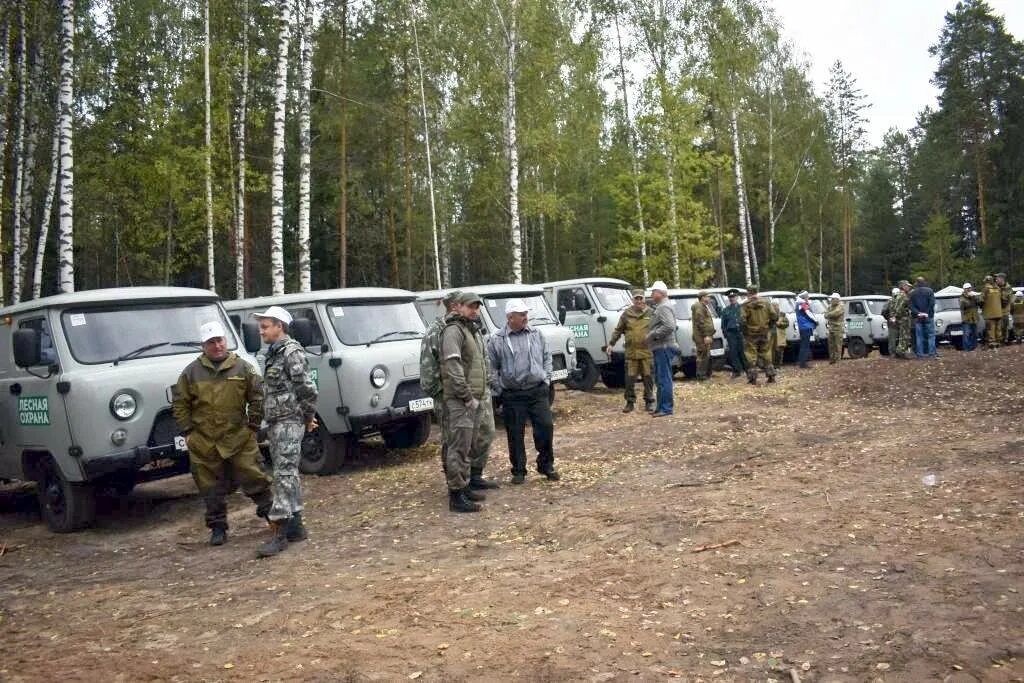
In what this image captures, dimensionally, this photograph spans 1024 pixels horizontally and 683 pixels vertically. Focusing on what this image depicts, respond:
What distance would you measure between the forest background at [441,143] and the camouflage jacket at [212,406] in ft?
27.1

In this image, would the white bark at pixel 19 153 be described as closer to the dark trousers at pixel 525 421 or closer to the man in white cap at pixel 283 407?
the man in white cap at pixel 283 407

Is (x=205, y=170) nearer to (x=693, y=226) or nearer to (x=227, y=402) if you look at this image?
(x=693, y=226)

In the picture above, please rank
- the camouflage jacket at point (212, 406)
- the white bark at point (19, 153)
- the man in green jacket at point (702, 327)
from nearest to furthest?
1. the camouflage jacket at point (212, 406)
2. the man in green jacket at point (702, 327)
3. the white bark at point (19, 153)

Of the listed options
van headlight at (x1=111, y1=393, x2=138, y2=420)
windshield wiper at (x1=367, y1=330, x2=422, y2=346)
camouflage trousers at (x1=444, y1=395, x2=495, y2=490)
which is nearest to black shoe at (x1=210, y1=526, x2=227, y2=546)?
van headlight at (x1=111, y1=393, x2=138, y2=420)

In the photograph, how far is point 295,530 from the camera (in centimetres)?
688

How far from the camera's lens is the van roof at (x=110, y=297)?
7848 mm

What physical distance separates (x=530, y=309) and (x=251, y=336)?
5.67 meters

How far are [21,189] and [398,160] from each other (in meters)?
13.3

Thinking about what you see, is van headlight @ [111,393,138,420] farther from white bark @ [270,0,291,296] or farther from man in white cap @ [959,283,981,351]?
man in white cap @ [959,283,981,351]

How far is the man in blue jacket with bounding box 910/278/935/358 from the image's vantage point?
59.8 feet

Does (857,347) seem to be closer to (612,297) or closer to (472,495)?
(612,297)

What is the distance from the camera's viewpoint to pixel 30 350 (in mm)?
7309

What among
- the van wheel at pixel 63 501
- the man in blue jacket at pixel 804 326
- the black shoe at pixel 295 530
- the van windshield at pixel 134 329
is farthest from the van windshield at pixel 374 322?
the man in blue jacket at pixel 804 326

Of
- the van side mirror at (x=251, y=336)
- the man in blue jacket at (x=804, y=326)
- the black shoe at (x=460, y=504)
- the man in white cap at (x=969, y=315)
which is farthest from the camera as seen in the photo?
the man in white cap at (x=969, y=315)
